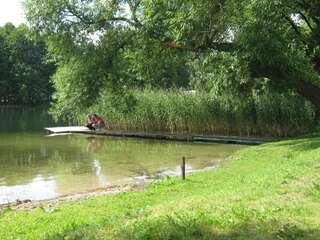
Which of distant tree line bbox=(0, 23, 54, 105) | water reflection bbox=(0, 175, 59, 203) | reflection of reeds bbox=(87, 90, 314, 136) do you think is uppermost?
distant tree line bbox=(0, 23, 54, 105)

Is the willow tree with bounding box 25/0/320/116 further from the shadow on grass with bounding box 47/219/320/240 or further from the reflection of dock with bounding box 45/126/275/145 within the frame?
the shadow on grass with bounding box 47/219/320/240

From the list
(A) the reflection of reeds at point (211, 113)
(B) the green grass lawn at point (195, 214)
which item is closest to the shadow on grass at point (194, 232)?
(B) the green grass lawn at point (195, 214)

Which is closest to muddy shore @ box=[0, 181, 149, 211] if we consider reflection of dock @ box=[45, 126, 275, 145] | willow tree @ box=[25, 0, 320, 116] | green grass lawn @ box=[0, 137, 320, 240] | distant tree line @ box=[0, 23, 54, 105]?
green grass lawn @ box=[0, 137, 320, 240]

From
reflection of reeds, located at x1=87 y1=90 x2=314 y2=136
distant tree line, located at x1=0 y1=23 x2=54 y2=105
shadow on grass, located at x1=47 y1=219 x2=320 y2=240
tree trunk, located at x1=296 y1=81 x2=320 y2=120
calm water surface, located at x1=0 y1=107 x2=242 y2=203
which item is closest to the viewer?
shadow on grass, located at x1=47 y1=219 x2=320 y2=240

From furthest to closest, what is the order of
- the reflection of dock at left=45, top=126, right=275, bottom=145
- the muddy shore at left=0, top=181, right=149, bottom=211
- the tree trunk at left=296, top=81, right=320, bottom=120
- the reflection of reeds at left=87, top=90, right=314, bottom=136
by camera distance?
the reflection of dock at left=45, top=126, right=275, bottom=145
the reflection of reeds at left=87, top=90, right=314, bottom=136
the tree trunk at left=296, top=81, right=320, bottom=120
the muddy shore at left=0, top=181, right=149, bottom=211

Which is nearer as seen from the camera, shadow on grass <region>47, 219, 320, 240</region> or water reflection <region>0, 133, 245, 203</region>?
shadow on grass <region>47, 219, 320, 240</region>

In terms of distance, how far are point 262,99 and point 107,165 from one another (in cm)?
895

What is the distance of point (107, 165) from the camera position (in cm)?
1886

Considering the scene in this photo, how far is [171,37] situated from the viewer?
57.5ft

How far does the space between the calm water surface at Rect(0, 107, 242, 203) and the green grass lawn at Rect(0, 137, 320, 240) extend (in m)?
3.38

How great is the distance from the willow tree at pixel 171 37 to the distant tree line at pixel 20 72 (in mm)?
55397

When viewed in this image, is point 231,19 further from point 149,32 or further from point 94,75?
point 94,75

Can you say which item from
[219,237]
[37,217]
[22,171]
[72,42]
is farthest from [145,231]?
[72,42]

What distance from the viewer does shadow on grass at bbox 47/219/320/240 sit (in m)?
5.75
